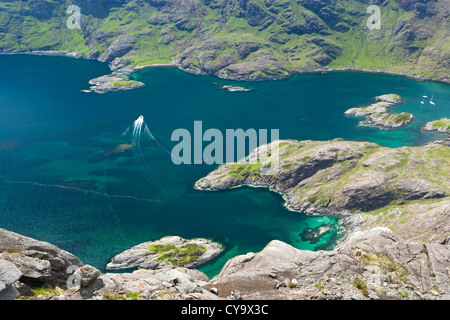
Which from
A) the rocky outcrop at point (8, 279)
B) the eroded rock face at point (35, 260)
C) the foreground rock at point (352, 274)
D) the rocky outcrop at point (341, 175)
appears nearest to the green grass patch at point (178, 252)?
the rocky outcrop at point (341, 175)

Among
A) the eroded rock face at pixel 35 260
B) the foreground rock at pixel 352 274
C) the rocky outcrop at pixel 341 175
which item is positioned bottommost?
the rocky outcrop at pixel 341 175

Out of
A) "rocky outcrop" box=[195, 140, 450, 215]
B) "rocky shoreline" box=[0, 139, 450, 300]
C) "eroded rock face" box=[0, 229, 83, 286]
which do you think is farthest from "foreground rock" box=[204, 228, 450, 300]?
"rocky outcrop" box=[195, 140, 450, 215]

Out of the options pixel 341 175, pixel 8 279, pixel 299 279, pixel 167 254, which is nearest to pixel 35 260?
pixel 8 279

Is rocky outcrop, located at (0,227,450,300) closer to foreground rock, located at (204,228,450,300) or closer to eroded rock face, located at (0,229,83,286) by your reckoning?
foreground rock, located at (204,228,450,300)

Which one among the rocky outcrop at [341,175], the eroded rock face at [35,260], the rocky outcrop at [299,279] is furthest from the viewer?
the rocky outcrop at [341,175]

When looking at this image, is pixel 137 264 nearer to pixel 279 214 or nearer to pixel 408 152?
pixel 279 214

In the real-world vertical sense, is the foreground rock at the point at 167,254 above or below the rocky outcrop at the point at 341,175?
below

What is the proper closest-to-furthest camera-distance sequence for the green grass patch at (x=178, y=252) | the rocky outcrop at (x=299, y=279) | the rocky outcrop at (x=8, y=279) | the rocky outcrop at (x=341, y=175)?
the rocky outcrop at (x=8, y=279)
the rocky outcrop at (x=299, y=279)
the green grass patch at (x=178, y=252)
the rocky outcrop at (x=341, y=175)

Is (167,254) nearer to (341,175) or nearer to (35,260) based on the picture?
(35,260)

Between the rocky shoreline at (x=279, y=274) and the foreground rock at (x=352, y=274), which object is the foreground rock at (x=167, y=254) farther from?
the foreground rock at (x=352, y=274)
